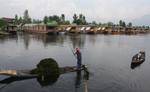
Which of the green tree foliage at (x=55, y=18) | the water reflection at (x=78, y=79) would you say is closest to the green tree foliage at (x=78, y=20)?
Answer: the green tree foliage at (x=55, y=18)

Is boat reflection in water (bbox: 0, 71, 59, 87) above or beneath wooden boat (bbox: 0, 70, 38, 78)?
beneath

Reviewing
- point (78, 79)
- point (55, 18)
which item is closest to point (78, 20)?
point (55, 18)

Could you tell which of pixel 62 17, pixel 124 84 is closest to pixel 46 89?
pixel 124 84

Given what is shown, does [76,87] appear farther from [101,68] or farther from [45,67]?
[101,68]

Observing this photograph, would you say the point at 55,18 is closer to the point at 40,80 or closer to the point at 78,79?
the point at 78,79

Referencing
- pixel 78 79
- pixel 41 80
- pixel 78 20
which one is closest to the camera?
pixel 41 80

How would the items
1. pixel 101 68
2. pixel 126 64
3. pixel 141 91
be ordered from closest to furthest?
pixel 141 91 < pixel 101 68 < pixel 126 64

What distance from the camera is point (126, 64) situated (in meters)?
33.2

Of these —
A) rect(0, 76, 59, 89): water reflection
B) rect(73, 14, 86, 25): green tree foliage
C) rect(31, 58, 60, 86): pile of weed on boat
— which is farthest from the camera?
rect(73, 14, 86, 25): green tree foliage

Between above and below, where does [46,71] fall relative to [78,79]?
above

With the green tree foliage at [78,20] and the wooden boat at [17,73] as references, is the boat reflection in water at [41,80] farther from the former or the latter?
the green tree foliage at [78,20]

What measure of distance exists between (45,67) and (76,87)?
3298 millimetres

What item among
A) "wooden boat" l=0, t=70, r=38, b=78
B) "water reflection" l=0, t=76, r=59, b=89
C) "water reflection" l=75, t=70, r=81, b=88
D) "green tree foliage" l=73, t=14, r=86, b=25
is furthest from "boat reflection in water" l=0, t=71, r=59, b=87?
"green tree foliage" l=73, t=14, r=86, b=25

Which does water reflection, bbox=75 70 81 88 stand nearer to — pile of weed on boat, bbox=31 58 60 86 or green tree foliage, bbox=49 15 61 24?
pile of weed on boat, bbox=31 58 60 86
